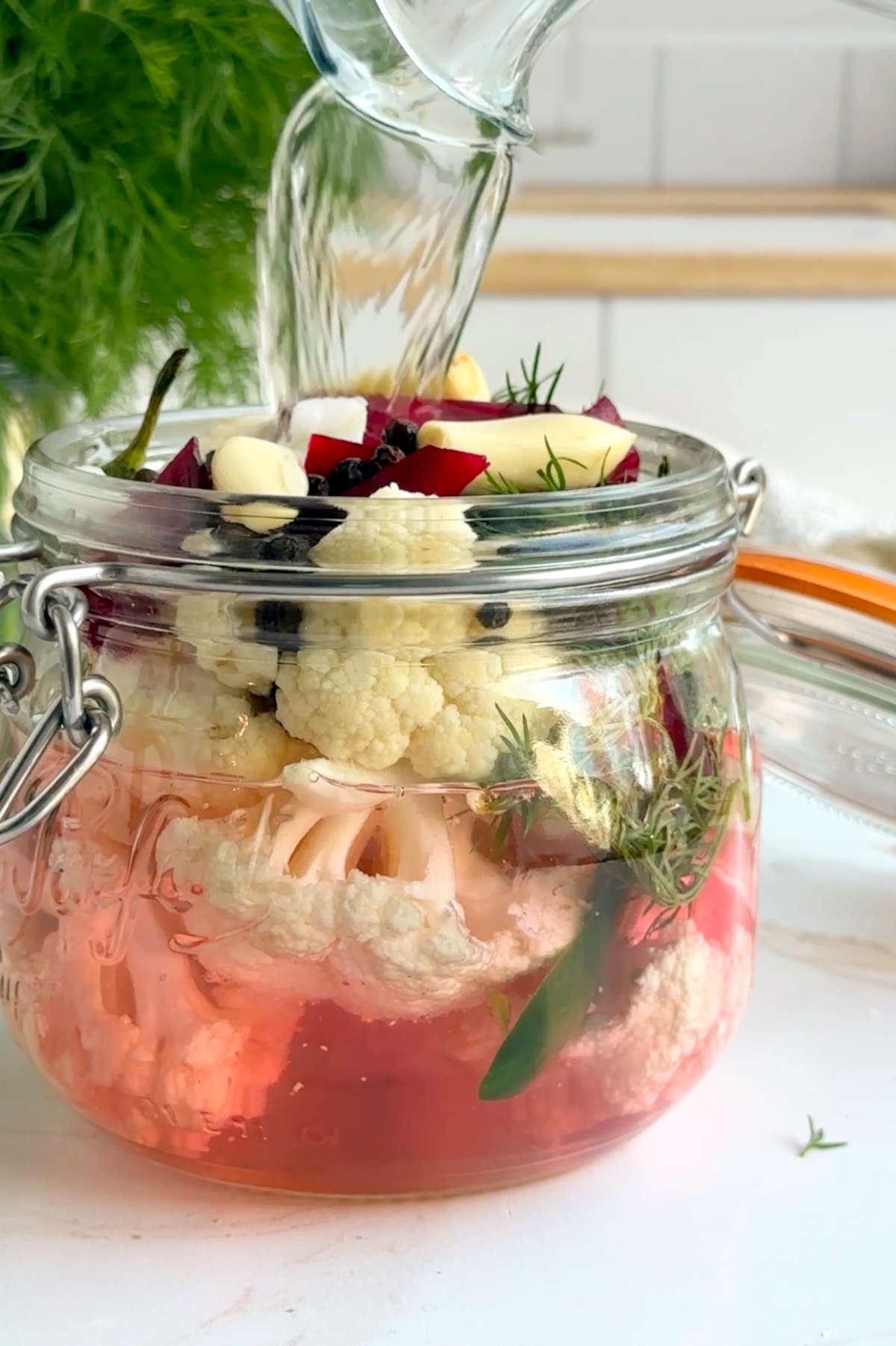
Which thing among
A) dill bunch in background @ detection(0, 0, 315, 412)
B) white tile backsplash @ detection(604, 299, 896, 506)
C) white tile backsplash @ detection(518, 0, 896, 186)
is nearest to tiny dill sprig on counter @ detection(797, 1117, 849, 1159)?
dill bunch in background @ detection(0, 0, 315, 412)

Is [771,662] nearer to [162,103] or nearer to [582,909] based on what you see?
[582,909]

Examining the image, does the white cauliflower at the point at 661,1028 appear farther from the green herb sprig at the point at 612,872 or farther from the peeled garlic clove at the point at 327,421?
the peeled garlic clove at the point at 327,421

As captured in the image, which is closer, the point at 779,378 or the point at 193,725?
the point at 193,725

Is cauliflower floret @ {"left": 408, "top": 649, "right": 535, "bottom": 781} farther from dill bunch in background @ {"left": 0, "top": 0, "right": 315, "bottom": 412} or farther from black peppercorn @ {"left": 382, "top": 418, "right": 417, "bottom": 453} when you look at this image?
dill bunch in background @ {"left": 0, "top": 0, "right": 315, "bottom": 412}

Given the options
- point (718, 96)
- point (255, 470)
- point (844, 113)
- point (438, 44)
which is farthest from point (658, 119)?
point (255, 470)

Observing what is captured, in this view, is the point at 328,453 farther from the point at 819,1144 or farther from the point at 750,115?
the point at 750,115

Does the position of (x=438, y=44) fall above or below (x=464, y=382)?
above

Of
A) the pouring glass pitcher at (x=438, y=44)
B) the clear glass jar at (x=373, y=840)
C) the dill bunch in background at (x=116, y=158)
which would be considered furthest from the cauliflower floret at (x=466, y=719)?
the dill bunch in background at (x=116, y=158)
